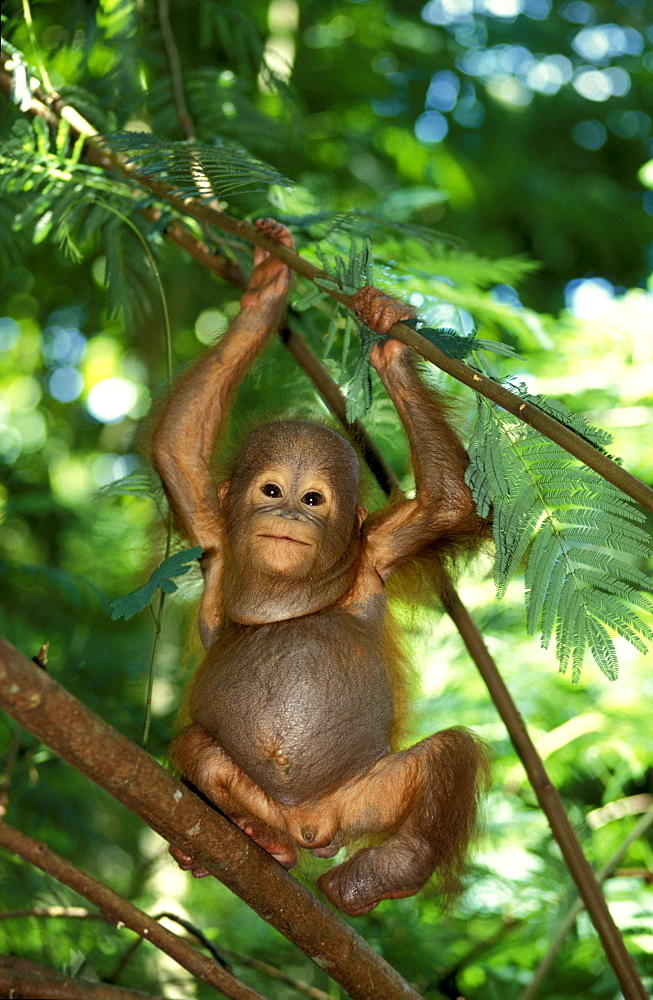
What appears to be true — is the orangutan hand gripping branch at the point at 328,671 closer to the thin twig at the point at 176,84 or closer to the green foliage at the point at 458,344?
the green foliage at the point at 458,344

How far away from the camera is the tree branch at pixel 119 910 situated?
1.94 m

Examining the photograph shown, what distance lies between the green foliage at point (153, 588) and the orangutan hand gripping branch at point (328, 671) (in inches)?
14.7

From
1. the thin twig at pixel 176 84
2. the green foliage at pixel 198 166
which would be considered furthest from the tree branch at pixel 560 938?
the thin twig at pixel 176 84

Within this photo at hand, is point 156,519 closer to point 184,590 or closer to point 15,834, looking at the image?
point 184,590

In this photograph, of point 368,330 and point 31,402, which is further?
point 31,402

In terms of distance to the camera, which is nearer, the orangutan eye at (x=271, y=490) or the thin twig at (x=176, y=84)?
the orangutan eye at (x=271, y=490)

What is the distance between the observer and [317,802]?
266 cm

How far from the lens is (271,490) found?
2.71 meters

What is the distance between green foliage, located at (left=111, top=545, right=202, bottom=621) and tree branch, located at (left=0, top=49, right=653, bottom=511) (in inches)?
26.2

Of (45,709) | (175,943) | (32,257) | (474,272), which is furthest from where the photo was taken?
(32,257)

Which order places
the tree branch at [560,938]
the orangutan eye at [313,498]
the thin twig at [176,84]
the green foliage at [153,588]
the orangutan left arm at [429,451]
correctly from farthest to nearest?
the thin twig at [176,84] < the tree branch at [560,938] < the orangutan eye at [313,498] < the orangutan left arm at [429,451] < the green foliage at [153,588]

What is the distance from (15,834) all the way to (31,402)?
6.15 m

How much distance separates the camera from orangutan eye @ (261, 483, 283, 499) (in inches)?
107

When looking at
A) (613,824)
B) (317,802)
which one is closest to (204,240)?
(317,802)
